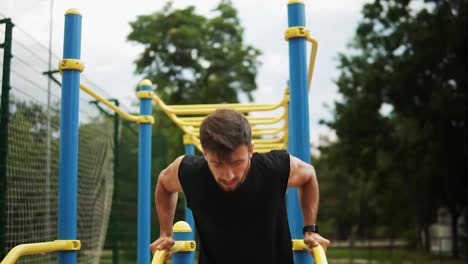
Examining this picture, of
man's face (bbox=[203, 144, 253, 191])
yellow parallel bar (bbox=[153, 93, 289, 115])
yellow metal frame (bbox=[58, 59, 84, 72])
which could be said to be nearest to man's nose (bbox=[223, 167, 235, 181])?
man's face (bbox=[203, 144, 253, 191])

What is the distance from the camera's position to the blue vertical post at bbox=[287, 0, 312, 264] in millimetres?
2623

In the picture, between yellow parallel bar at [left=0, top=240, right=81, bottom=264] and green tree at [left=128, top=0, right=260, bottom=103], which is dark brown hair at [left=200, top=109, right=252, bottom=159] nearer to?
yellow parallel bar at [left=0, top=240, right=81, bottom=264]

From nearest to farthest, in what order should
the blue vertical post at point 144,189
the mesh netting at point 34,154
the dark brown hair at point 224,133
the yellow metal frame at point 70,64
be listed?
the dark brown hair at point 224,133, the yellow metal frame at point 70,64, the blue vertical post at point 144,189, the mesh netting at point 34,154

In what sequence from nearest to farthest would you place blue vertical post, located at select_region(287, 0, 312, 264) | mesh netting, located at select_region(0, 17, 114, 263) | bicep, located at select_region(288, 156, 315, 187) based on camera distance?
bicep, located at select_region(288, 156, 315, 187)
blue vertical post, located at select_region(287, 0, 312, 264)
mesh netting, located at select_region(0, 17, 114, 263)

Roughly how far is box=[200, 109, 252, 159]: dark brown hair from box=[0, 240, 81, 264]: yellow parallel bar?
916 millimetres

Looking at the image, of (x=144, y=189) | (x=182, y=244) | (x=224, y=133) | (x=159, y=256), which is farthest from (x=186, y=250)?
(x=144, y=189)

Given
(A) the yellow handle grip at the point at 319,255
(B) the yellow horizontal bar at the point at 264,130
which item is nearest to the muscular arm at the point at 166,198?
(A) the yellow handle grip at the point at 319,255

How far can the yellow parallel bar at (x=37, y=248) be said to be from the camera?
6.86 ft

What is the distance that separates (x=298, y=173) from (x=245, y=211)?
0.26 meters

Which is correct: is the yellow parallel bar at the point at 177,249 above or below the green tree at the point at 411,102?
below

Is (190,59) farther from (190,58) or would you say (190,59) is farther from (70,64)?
(70,64)

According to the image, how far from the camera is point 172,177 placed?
208 centimetres

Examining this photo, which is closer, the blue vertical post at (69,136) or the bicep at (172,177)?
the bicep at (172,177)

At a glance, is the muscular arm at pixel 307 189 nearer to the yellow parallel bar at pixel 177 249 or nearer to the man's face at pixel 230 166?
the man's face at pixel 230 166
